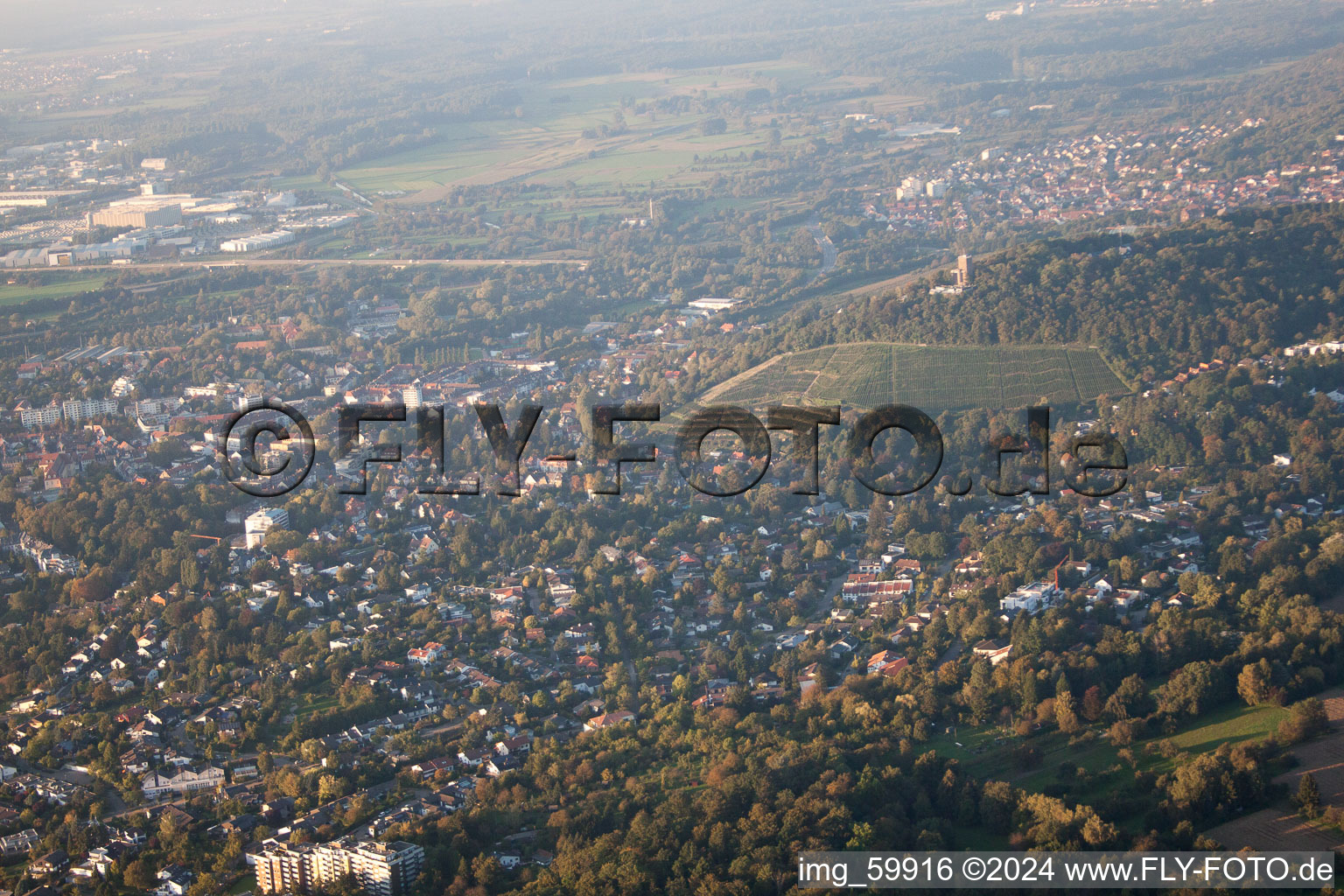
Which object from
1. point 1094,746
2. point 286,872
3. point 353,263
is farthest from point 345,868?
point 353,263

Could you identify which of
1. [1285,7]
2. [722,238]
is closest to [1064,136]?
[722,238]

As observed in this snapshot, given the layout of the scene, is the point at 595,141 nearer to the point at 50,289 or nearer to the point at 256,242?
the point at 256,242

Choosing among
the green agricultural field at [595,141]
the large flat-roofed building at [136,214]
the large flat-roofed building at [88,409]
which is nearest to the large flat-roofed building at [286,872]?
the large flat-roofed building at [88,409]

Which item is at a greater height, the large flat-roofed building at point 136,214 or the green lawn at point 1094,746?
the large flat-roofed building at point 136,214

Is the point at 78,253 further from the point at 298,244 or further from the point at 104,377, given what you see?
the point at 104,377

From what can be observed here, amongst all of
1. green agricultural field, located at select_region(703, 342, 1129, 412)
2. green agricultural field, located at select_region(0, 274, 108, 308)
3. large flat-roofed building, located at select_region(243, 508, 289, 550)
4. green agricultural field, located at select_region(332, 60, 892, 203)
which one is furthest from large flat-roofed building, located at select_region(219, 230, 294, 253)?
large flat-roofed building, located at select_region(243, 508, 289, 550)

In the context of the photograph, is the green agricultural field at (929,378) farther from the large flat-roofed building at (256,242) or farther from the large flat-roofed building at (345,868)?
the large flat-roofed building at (256,242)
